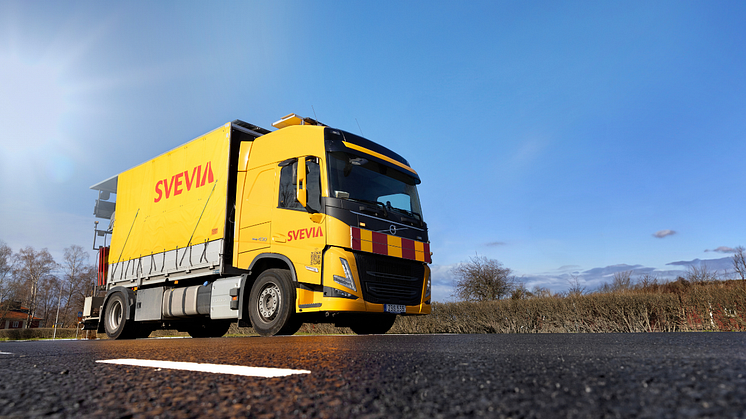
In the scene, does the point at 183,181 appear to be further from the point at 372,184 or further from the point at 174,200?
the point at 372,184

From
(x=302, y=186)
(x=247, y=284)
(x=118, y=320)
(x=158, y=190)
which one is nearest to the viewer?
(x=302, y=186)

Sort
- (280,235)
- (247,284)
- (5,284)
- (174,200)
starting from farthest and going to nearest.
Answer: (5,284) → (174,200) → (247,284) → (280,235)

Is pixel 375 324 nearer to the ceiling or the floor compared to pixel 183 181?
nearer to the floor

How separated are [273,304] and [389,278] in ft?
6.56

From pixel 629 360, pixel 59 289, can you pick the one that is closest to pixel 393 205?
pixel 629 360

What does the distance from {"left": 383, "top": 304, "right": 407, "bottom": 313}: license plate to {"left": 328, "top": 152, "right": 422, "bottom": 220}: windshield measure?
1.65 m

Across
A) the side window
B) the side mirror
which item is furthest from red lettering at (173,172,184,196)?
the side mirror

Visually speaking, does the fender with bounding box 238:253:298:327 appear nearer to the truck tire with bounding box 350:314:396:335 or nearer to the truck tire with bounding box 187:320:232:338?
the truck tire with bounding box 350:314:396:335

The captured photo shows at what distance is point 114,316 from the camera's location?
11570mm

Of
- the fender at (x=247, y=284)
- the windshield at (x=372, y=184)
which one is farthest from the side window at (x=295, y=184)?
the fender at (x=247, y=284)

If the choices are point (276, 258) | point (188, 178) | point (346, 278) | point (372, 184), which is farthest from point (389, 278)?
point (188, 178)

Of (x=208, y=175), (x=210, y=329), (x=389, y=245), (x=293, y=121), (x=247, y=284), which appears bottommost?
(x=210, y=329)

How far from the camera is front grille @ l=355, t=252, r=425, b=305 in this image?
7.52 m

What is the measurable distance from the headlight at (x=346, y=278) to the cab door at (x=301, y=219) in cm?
31
